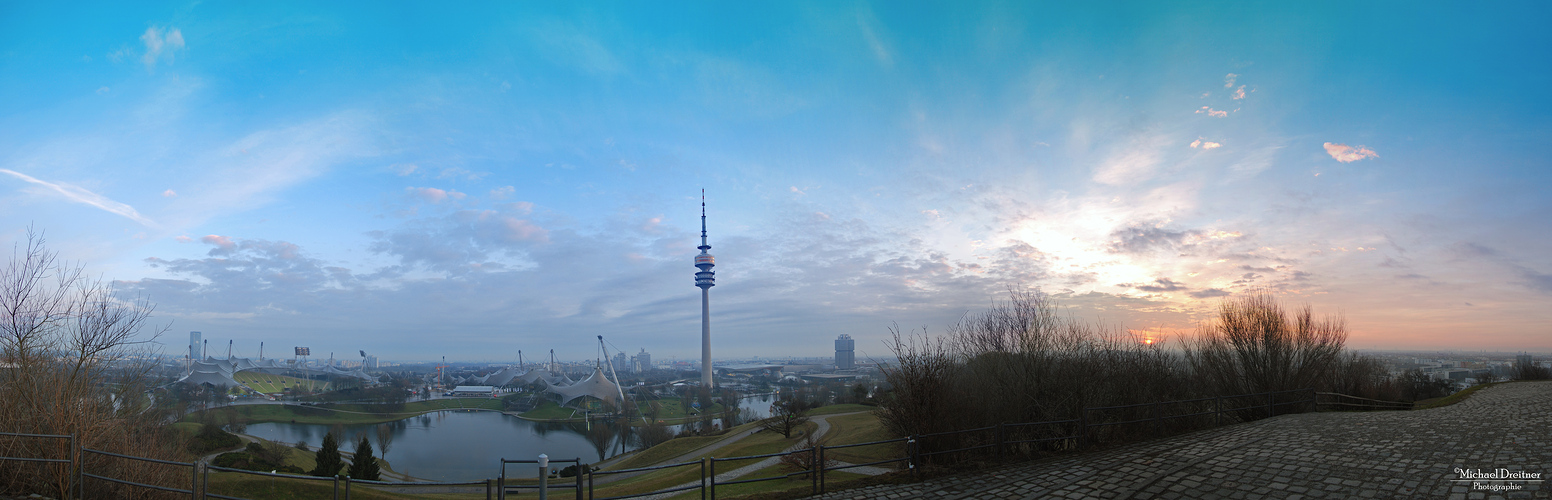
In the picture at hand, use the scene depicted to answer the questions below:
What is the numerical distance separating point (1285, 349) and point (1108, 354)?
8689 mm

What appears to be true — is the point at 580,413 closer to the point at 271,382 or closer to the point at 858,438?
the point at 858,438

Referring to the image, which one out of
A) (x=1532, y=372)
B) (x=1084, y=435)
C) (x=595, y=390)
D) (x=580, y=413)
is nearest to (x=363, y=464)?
(x=1084, y=435)

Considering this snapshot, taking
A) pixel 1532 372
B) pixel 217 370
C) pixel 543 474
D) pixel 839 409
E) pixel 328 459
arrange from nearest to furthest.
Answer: pixel 543 474 → pixel 328 459 → pixel 1532 372 → pixel 839 409 → pixel 217 370

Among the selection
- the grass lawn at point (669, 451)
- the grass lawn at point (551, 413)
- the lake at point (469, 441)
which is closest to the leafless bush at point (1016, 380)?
the grass lawn at point (669, 451)

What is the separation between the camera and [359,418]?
84188 millimetres

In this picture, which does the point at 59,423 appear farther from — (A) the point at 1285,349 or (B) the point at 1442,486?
(A) the point at 1285,349

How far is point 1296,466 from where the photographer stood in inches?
336

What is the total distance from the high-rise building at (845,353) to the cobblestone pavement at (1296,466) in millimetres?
132152

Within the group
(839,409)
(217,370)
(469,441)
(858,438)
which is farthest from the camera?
(217,370)

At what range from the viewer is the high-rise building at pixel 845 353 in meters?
152

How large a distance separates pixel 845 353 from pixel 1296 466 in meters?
156

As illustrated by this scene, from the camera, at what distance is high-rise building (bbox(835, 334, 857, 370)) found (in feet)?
500

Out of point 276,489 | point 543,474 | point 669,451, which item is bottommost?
point 669,451

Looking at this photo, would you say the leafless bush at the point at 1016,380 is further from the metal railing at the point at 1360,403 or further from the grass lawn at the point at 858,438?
the metal railing at the point at 1360,403
